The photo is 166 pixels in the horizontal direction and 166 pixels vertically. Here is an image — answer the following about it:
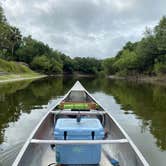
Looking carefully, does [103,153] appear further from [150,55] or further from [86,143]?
[150,55]

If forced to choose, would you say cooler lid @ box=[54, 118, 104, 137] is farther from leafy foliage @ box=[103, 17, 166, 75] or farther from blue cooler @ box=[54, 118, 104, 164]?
leafy foliage @ box=[103, 17, 166, 75]

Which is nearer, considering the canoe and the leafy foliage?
the canoe

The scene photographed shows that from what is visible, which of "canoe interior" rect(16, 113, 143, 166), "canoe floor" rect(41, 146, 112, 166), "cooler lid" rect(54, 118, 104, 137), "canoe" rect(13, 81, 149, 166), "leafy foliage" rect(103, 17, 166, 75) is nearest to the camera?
"canoe" rect(13, 81, 149, 166)

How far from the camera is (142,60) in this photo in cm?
7744

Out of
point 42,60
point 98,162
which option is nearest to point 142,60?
point 42,60

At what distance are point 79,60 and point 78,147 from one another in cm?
15058

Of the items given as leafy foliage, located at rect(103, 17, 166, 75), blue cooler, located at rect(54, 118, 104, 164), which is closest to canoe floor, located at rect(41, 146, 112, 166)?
blue cooler, located at rect(54, 118, 104, 164)

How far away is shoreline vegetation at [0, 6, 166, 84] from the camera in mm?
64562

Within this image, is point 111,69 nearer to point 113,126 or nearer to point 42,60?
point 42,60

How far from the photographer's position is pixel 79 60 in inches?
6127

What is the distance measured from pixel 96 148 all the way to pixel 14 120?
7.58 meters

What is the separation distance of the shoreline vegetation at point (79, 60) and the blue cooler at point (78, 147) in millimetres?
42228

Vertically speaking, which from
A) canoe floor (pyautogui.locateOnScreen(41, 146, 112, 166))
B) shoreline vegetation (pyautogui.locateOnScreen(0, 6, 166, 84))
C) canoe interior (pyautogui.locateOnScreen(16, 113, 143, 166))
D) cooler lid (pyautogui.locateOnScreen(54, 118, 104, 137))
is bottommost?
canoe floor (pyautogui.locateOnScreen(41, 146, 112, 166))

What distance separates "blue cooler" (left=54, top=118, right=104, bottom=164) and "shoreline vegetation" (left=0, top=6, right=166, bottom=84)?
42.2 m
